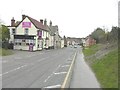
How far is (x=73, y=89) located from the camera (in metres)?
16.1

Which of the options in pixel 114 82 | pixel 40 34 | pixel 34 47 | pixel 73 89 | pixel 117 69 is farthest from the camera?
pixel 40 34

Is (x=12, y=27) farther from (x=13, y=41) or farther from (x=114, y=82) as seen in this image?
(x=114, y=82)

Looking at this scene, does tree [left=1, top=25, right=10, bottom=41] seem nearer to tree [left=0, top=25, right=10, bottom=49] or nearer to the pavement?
tree [left=0, top=25, right=10, bottom=49]

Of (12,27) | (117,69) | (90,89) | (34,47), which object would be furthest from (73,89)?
(12,27)

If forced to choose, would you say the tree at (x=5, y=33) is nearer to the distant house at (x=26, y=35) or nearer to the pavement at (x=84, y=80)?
the distant house at (x=26, y=35)

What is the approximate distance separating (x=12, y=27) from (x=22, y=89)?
73.3 metres

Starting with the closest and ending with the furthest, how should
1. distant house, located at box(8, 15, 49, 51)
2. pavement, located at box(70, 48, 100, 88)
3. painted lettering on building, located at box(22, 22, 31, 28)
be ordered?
pavement, located at box(70, 48, 100, 88) → distant house, located at box(8, 15, 49, 51) → painted lettering on building, located at box(22, 22, 31, 28)

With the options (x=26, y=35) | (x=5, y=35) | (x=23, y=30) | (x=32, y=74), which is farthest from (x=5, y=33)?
(x=32, y=74)

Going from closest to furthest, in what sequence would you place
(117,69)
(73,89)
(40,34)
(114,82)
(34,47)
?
(73,89), (114,82), (117,69), (34,47), (40,34)

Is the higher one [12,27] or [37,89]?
[12,27]

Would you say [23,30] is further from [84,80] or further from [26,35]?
[84,80]

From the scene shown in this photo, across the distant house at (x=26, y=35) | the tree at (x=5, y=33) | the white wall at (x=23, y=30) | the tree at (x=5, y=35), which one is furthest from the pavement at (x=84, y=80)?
the white wall at (x=23, y=30)

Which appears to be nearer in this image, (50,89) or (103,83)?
(50,89)

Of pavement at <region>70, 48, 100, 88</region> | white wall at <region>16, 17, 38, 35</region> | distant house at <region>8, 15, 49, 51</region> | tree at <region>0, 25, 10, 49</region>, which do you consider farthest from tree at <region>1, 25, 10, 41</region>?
pavement at <region>70, 48, 100, 88</region>
